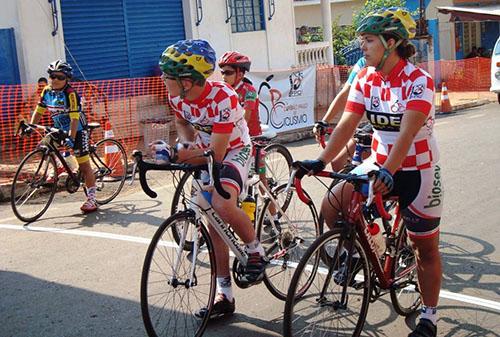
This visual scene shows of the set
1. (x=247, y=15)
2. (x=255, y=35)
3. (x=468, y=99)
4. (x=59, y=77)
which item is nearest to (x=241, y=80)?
(x=59, y=77)

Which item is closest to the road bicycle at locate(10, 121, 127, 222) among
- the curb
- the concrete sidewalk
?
the curb

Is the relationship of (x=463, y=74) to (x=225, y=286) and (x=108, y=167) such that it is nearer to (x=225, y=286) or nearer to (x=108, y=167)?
(x=108, y=167)

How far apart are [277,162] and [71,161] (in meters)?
2.90

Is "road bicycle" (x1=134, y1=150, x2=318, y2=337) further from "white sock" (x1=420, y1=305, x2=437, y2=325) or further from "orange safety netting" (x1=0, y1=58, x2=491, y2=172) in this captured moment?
"orange safety netting" (x1=0, y1=58, x2=491, y2=172)

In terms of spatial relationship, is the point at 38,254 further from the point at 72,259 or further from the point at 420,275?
the point at 420,275

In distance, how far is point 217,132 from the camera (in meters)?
4.54

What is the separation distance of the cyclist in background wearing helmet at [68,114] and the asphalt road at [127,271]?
441mm

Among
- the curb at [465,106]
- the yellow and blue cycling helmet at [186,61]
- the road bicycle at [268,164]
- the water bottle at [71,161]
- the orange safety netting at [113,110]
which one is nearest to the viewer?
the yellow and blue cycling helmet at [186,61]

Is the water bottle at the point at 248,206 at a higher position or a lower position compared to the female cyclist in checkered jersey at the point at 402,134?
lower

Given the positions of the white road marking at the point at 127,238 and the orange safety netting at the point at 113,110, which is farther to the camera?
the orange safety netting at the point at 113,110

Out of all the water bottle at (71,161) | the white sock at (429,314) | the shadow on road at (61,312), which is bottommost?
the shadow on road at (61,312)

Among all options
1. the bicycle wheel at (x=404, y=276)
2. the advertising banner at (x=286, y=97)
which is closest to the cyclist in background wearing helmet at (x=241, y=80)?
the bicycle wheel at (x=404, y=276)

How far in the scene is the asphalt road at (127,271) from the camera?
4.77m

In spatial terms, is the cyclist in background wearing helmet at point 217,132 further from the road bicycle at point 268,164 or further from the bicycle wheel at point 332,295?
the road bicycle at point 268,164
